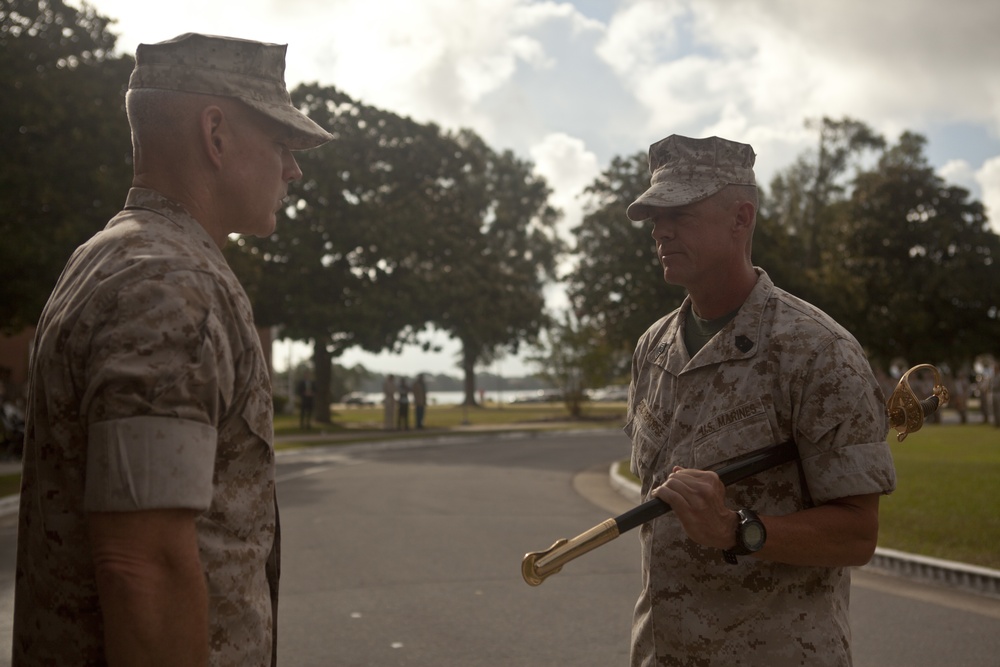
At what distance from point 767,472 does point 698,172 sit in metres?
0.84

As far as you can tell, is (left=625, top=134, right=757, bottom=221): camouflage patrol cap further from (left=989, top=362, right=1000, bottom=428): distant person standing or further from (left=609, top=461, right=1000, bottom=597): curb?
(left=989, top=362, right=1000, bottom=428): distant person standing

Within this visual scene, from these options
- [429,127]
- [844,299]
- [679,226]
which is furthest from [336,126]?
[679,226]

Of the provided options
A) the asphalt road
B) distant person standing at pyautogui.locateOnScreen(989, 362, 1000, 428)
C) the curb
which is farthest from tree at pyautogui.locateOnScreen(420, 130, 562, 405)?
the curb

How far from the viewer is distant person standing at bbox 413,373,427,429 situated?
36531 mm

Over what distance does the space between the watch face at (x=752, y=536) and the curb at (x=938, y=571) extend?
581 centimetres

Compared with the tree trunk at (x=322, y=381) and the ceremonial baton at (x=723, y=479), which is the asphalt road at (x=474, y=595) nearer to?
the ceremonial baton at (x=723, y=479)

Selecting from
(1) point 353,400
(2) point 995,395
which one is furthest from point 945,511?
(1) point 353,400

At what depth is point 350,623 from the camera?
23.1 feet

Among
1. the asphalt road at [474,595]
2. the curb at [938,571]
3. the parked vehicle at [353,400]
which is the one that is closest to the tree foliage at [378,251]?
the asphalt road at [474,595]

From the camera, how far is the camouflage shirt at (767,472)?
2.52m

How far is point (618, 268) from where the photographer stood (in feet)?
94.0

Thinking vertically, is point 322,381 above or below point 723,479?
above

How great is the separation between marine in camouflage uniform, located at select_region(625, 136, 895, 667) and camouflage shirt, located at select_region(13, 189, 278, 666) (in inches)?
38.1

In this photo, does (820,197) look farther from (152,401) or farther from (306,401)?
(152,401)
